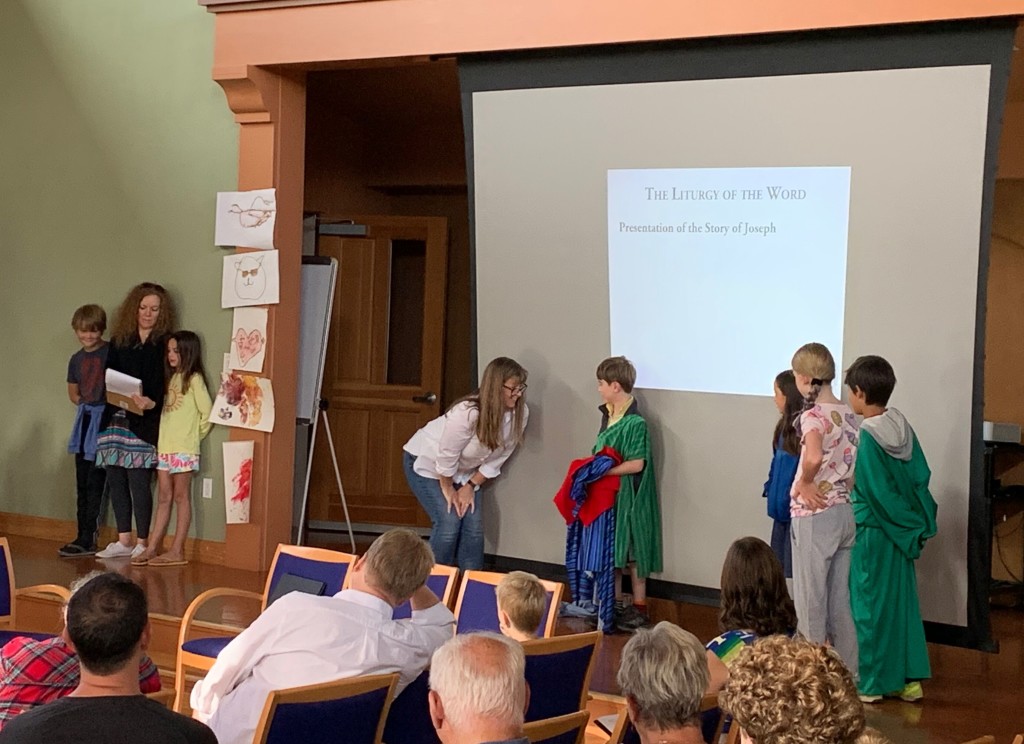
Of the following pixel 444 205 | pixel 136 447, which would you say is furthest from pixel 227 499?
pixel 444 205

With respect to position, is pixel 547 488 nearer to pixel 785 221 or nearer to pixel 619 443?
pixel 619 443

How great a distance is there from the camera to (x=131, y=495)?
23.4 feet

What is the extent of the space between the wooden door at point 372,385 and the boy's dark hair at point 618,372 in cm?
291

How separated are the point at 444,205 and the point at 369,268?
1.23 metres

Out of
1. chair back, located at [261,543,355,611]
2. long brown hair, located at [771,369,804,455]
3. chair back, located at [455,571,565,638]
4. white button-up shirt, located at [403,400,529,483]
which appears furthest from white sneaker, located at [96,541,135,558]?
long brown hair, located at [771,369,804,455]

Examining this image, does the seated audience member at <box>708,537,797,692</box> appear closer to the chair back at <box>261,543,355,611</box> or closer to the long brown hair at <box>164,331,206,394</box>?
the chair back at <box>261,543,355,611</box>

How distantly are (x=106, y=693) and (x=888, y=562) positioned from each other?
3.30 m

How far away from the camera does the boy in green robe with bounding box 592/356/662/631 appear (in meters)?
5.72

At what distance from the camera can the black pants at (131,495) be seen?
7.07 metres

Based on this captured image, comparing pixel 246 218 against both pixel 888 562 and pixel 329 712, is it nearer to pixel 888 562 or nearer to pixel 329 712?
pixel 888 562

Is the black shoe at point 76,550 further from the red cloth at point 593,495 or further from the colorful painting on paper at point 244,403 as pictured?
the red cloth at point 593,495

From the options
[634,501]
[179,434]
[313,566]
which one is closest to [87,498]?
[179,434]

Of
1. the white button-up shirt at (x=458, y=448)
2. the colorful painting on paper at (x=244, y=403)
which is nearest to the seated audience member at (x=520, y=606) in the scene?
the white button-up shirt at (x=458, y=448)

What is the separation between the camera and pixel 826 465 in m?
4.66
